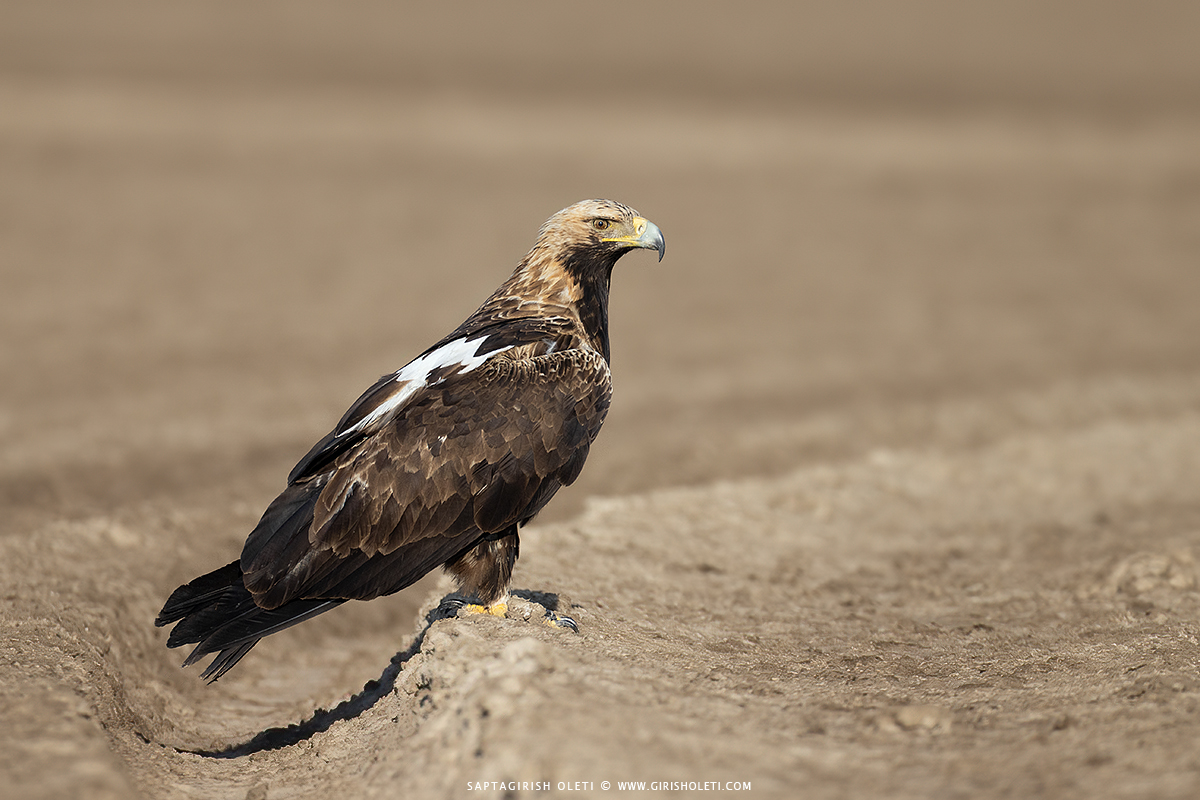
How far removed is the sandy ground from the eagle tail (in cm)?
55

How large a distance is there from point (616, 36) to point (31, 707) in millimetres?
29908

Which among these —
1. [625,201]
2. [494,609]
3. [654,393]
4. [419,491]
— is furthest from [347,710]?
[625,201]

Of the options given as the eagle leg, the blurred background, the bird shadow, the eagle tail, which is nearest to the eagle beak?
the eagle leg

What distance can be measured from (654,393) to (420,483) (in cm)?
791

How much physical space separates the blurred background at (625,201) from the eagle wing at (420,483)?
3.74 meters

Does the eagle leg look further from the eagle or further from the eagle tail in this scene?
the eagle tail

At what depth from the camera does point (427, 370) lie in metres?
6.24

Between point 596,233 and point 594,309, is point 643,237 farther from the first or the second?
point 594,309

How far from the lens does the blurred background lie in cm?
1258

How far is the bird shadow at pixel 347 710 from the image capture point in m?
6.64

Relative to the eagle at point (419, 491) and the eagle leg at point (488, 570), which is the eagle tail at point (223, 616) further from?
the eagle leg at point (488, 570)

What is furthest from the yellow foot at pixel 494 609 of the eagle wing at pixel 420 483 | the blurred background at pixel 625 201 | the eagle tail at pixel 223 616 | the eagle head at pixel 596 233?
the blurred background at pixel 625 201

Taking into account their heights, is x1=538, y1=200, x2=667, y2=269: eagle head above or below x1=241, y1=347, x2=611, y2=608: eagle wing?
above

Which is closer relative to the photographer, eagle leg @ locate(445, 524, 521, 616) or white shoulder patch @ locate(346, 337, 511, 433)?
white shoulder patch @ locate(346, 337, 511, 433)
